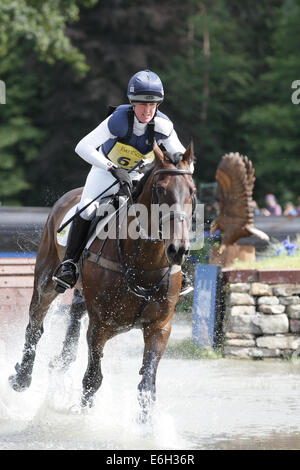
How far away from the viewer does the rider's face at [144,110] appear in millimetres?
7340

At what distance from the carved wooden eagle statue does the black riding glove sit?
4921 mm

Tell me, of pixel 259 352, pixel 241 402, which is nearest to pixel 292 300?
pixel 259 352

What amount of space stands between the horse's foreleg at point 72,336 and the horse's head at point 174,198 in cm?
241

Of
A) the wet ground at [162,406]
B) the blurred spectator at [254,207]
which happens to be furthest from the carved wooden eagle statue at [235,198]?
the wet ground at [162,406]

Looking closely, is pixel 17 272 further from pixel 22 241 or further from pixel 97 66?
pixel 97 66

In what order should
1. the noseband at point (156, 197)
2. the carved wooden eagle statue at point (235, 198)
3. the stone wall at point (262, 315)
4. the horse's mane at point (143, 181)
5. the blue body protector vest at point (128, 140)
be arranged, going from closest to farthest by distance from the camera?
1. the noseband at point (156, 197)
2. the horse's mane at point (143, 181)
3. the blue body protector vest at point (128, 140)
4. the stone wall at point (262, 315)
5. the carved wooden eagle statue at point (235, 198)

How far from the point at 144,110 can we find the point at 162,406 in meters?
2.54

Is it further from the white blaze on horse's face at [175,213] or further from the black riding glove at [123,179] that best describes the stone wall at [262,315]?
the white blaze on horse's face at [175,213]

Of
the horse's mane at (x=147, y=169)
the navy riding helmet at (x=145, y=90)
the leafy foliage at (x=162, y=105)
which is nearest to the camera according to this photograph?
the horse's mane at (x=147, y=169)

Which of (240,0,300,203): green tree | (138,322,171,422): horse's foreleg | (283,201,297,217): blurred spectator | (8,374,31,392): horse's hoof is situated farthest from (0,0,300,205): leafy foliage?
(138,322,171,422): horse's foreleg

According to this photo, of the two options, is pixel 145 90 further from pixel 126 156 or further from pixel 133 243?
pixel 133 243

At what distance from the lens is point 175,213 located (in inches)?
251

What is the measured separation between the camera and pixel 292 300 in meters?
11.0

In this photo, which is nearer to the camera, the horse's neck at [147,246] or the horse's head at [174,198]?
the horse's head at [174,198]
